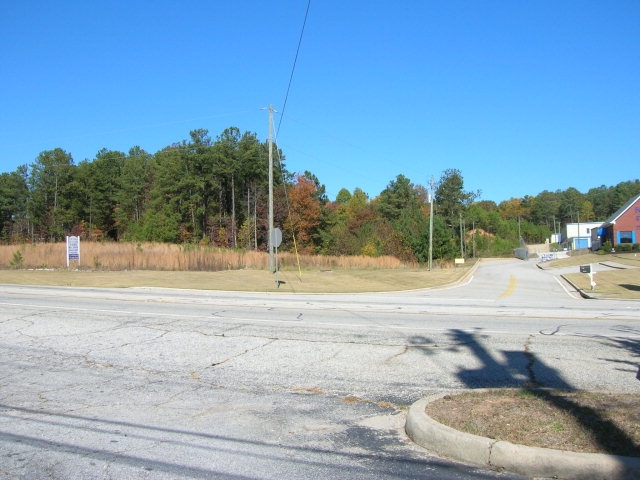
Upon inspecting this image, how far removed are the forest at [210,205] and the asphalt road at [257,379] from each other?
50105 mm

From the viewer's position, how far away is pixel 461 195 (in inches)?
4122

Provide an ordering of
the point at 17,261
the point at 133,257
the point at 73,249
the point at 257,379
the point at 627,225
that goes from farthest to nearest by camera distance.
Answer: the point at 627,225
the point at 17,261
the point at 133,257
the point at 73,249
the point at 257,379

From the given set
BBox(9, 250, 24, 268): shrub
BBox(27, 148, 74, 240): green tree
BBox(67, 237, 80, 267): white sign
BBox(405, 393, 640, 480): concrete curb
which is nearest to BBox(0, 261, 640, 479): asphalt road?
BBox(405, 393, 640, 480): concrete curb

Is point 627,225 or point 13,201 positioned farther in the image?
point 13,201

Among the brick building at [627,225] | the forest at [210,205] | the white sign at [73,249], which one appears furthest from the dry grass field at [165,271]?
the brick building at [627,225]

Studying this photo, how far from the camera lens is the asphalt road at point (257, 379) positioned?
477cm

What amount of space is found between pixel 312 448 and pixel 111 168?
A: 332ft

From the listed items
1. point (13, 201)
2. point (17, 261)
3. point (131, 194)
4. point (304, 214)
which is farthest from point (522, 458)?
point (13, 201)

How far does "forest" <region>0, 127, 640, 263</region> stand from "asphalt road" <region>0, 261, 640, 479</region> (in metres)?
50.1

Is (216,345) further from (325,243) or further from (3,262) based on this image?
(325,243)

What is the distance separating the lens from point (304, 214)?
78875mm

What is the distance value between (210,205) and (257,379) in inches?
3022

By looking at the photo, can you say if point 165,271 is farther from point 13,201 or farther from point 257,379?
point 13,201

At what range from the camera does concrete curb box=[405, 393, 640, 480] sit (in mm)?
4074
